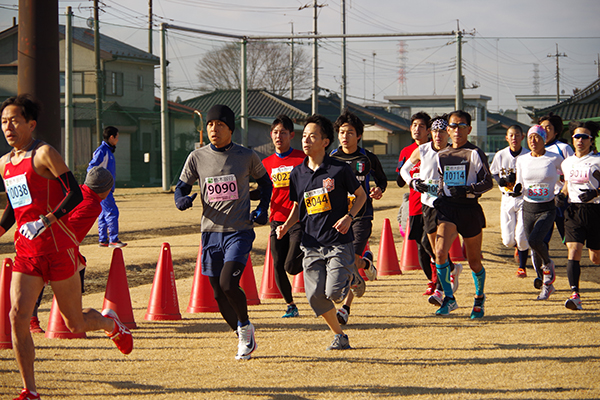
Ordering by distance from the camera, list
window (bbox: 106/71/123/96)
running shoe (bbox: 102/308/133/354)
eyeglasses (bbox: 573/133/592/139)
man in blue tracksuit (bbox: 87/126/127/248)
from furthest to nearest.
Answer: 1. window (bbox: 106/71/123/96)
2. man in blue tracksuit (bbox: 87/126/127/248)
3. eyeglasses (bbox: 573/133/592/139)
4. running shoe (bbox: 102/308/133/354)

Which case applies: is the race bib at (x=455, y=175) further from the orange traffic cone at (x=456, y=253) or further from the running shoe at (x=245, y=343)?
the orange traffic cone at (x=456, y=253)

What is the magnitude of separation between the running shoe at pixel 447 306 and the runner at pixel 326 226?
71.0 inches

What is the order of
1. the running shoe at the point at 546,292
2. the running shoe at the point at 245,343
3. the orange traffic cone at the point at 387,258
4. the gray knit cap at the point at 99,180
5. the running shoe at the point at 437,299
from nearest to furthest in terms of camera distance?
the running shoe at the point at 245,343 < the gray knit cap at the point at 99,180 < the running shoe at the point at 437,299 < the running shoe at the point at 546,292 < the orange traffic cone at the point at 387,258

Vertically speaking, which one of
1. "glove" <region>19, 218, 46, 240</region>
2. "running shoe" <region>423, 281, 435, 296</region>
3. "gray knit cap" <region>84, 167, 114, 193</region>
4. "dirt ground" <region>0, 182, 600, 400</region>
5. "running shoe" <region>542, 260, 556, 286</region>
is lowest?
"dirt ground" <region>0, 182, 600, 400</region>

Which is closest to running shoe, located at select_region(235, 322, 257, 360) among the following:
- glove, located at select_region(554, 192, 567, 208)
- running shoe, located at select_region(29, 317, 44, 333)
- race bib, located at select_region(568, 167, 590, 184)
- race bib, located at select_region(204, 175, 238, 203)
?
race bib, located at select_region(204, 175, 238, 203)

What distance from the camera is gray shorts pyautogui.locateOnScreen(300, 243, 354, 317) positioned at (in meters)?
5.40

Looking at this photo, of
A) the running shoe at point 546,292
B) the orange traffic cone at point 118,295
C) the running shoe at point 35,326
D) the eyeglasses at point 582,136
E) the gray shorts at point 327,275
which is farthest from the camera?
the running shoe at point 546,292

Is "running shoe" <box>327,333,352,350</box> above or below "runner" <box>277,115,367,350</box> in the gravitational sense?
below

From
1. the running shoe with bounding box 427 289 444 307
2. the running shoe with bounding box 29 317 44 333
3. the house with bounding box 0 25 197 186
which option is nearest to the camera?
the running shoe with bounding box 29 317 44 333

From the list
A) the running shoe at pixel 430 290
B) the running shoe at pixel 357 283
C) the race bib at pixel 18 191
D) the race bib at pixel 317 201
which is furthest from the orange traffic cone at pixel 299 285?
the race bib at pixel 18 191

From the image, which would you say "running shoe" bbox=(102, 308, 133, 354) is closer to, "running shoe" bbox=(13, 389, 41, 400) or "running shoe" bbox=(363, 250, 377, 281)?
"running shoe" bbox=(13, 389, 41, 400)

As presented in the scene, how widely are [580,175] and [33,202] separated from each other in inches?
→ 233

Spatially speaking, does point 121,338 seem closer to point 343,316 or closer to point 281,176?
point 343,316

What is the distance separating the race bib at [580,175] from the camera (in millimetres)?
7507
